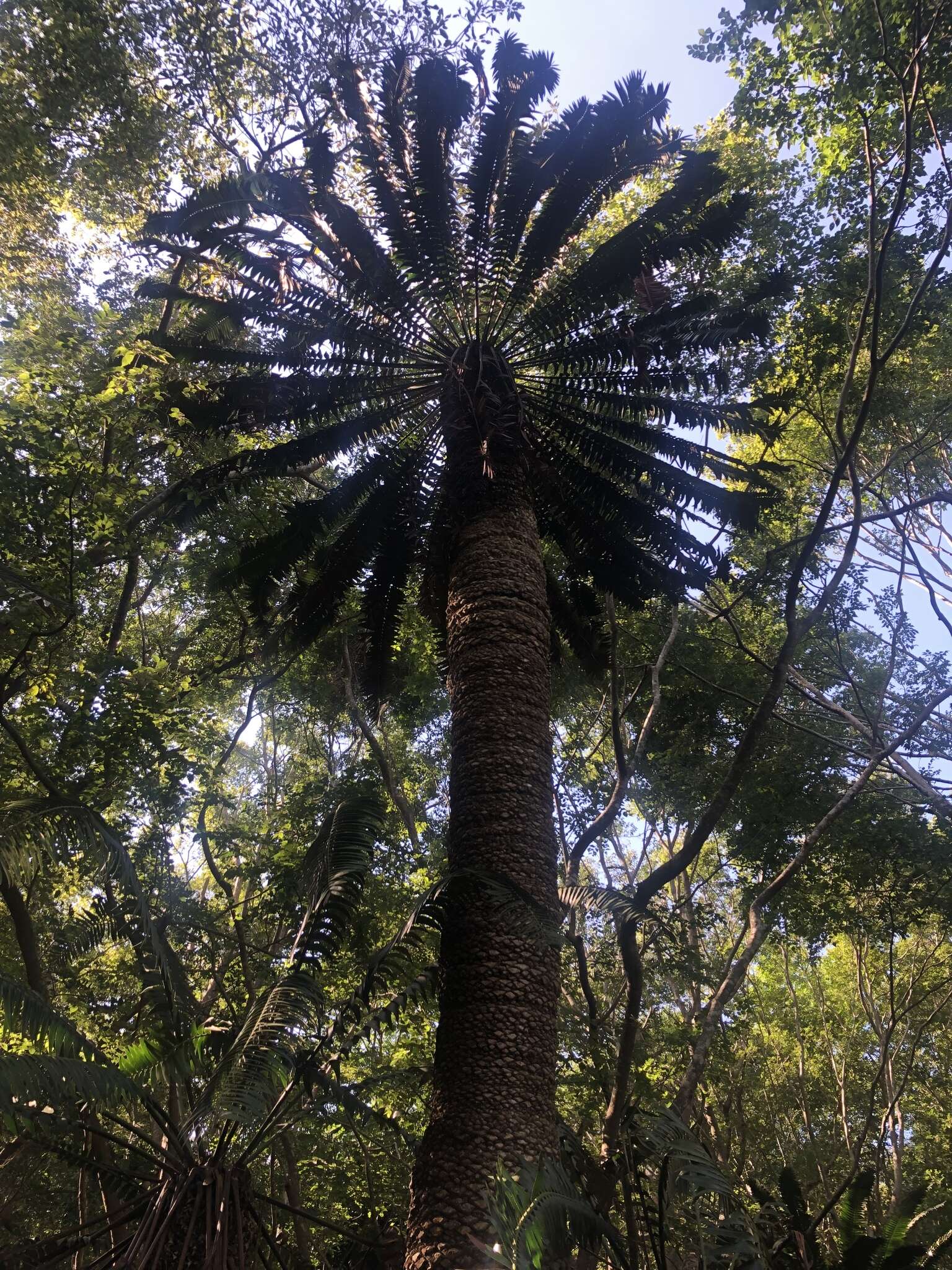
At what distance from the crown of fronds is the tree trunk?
77cm

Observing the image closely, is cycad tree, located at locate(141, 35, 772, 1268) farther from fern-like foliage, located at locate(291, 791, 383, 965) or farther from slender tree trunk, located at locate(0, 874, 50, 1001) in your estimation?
slender tree trunk, located at locate(0, 874, 50, 1001)

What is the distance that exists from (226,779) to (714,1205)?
9.20 metres

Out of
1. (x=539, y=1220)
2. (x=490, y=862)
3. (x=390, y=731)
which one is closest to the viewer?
(x=539, y=1220)

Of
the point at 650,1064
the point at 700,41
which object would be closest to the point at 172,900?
the point at 650,1064

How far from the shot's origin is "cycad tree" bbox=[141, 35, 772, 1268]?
6.41m

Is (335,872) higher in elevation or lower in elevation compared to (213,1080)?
higher

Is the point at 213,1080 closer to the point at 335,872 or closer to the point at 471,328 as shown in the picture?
the point at 335,872

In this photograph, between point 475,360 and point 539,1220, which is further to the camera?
point 475,360

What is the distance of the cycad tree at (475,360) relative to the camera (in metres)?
6.41

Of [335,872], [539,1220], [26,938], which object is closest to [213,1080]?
[335,872]

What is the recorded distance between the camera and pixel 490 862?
169 inches

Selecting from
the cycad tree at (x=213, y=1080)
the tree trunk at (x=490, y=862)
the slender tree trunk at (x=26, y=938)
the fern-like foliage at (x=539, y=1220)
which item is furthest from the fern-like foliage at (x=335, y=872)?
the slender tree trunk at (x=26, y=938)

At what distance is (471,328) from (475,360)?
2.50 feet

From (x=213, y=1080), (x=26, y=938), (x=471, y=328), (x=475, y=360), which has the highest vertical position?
(x=471, y=328)
